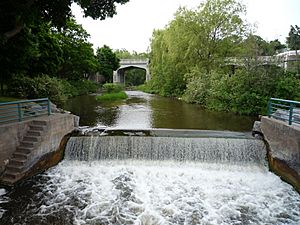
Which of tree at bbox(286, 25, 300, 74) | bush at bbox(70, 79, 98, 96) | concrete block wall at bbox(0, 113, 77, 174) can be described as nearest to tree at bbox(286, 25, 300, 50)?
tree at bbox(286, 25, 300, 74)

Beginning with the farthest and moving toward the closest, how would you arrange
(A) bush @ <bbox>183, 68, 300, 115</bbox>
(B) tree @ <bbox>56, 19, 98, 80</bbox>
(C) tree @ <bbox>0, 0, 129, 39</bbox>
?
1. (B) tree @ <bbox>56, 19, 98, 80</bbox>
2. (A) bush @ <bbox>183, 68, 300, 115</bbox>
3. (C) tree @ <bbox>0, 0, 129, 39</bbox>

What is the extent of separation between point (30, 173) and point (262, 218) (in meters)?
6.50

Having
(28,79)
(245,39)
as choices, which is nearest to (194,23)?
(245,39)

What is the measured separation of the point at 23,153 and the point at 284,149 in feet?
25.9

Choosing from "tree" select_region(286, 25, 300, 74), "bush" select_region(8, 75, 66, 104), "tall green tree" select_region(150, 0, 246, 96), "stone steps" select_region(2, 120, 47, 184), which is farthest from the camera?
"tree" select_region(286, 25, 300, 74)

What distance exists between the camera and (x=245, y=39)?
21.6 metres

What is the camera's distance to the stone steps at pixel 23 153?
7336 millimetres

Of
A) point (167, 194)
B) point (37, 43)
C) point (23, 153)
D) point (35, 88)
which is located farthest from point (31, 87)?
point (167, 194)

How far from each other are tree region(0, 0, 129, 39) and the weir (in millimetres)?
4340

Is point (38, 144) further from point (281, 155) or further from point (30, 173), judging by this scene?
point (281, 155)

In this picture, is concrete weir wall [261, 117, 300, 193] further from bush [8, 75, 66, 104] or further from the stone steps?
bush [8, 75, 66, 104]

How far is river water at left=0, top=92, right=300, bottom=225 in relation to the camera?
599cm

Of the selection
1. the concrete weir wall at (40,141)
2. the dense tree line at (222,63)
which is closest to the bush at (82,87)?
the dense tree line at (222,63)

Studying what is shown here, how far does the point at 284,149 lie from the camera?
26.0 ft
